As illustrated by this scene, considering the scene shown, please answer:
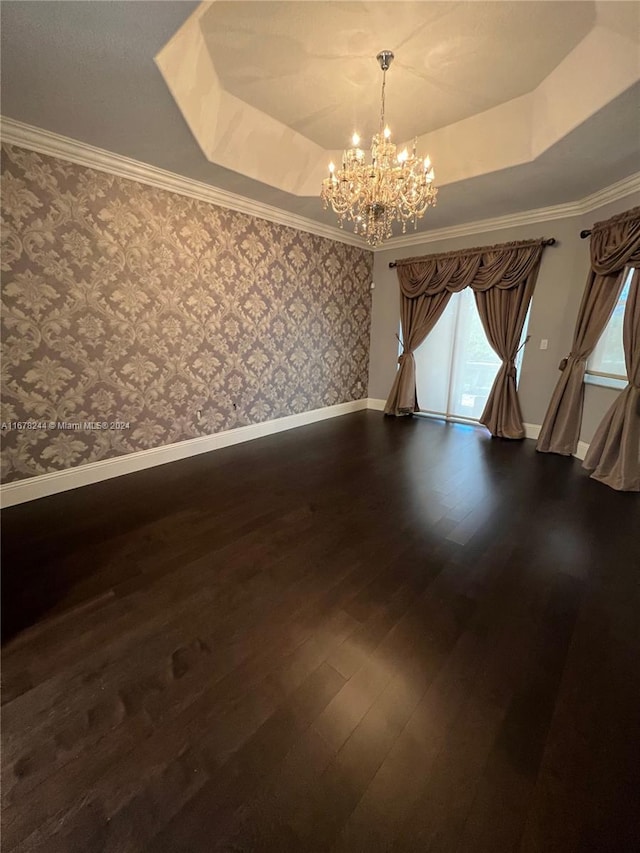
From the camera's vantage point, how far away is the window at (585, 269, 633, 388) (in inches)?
131

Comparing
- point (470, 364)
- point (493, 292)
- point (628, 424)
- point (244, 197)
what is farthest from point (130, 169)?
point (628, 424)

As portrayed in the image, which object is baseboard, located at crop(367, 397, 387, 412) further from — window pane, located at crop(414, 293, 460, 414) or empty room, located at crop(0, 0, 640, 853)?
empty room, located at crop(0, 0, 640, 853)

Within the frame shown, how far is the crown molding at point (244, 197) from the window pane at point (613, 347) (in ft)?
3.14

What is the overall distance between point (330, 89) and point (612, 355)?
11.6 feet

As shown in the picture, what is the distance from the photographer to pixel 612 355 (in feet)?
11.5

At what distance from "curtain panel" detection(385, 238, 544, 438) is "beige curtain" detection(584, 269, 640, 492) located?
1.21m

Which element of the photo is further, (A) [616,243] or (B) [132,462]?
(B) [132,462]

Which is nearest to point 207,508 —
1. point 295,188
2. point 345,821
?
point 345,821

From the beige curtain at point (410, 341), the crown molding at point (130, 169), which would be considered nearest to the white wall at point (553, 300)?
the beige curtain at point (410, 341)

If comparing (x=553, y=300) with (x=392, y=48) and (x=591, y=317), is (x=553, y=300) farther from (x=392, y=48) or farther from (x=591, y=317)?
(x=392, y=48)

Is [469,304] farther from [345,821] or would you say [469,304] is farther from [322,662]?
[345,821]

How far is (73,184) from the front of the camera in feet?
8.71

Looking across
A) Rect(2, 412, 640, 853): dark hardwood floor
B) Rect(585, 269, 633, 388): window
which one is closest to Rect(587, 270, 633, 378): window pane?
Rect(585, 269, 633, 388): window

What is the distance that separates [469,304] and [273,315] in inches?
107
